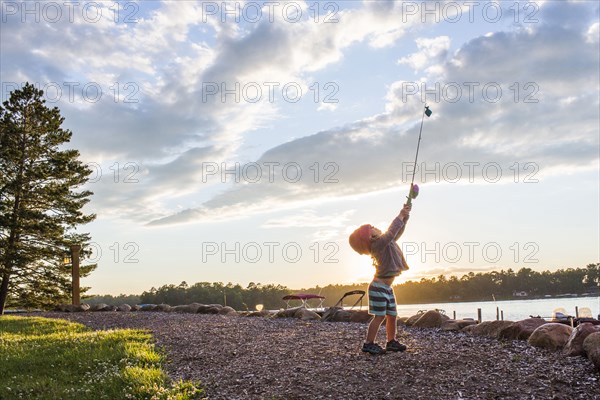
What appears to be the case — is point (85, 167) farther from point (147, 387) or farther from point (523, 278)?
point (523, 278)

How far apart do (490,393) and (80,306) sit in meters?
25.0

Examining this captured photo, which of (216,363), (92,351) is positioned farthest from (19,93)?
(216,363)

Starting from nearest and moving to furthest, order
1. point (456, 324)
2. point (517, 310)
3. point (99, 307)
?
point (456, 324) → point (99, 307) → point (517, 310)

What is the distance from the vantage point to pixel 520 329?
9.34 meters

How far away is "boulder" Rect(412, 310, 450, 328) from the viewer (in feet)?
41.4

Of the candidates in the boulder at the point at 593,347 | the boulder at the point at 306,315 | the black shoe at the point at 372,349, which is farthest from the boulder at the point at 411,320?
the boulder at the point at 593,347

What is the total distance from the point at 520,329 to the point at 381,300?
2842 millimetres

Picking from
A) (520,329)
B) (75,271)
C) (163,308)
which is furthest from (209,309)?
(520,329)

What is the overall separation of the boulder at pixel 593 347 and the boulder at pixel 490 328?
2.31 meters

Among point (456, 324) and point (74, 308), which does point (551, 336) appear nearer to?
point (456, 324)

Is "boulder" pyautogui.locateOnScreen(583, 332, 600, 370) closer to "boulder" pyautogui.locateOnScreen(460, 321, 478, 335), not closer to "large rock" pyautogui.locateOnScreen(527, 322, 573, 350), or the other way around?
"large rock" pyautogui.locateOnScreen(527, 322, 573, 350)

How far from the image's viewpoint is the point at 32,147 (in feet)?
104

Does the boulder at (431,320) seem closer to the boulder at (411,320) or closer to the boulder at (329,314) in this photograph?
the boulder at (411,320)

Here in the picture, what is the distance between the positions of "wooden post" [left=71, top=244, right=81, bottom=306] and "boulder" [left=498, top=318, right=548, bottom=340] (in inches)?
968
